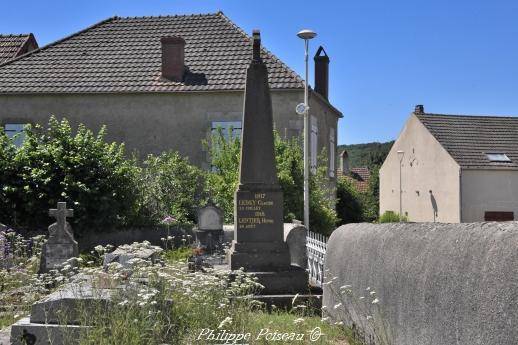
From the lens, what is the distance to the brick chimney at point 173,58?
2303 centimetres

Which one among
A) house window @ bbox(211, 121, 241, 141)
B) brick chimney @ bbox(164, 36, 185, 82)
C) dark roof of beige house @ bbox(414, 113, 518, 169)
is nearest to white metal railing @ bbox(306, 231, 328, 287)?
house window @ bbox(211, 121, 241, 141)

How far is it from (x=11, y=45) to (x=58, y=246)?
57.3 feet

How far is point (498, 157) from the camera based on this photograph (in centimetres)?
3419

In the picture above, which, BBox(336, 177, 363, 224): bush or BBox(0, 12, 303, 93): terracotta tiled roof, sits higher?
BBox(0, 12, 303, 93): terracotta tiled roof

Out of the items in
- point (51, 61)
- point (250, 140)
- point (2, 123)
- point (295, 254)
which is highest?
point (51, 61)

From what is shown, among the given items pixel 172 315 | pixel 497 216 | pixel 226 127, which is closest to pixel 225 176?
pixel 226 127

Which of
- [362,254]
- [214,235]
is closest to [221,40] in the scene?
[214,235]

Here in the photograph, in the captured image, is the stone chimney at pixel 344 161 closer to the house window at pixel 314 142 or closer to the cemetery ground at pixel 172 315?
the house window at pixel 314 142

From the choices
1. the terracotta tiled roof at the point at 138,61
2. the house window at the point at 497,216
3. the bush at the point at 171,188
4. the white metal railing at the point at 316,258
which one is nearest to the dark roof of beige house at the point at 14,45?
the terracotta tiled roof at the point at 138,61

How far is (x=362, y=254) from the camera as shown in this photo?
21.3ft

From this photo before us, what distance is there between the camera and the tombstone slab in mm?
10969

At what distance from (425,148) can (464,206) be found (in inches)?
190

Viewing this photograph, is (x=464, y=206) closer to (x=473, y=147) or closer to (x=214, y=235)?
(x=473, y=147)

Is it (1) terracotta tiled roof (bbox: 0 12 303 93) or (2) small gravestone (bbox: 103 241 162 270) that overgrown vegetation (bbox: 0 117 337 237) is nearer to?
(1) terracotta tiled roof (bbox: 0 12 303 93)
